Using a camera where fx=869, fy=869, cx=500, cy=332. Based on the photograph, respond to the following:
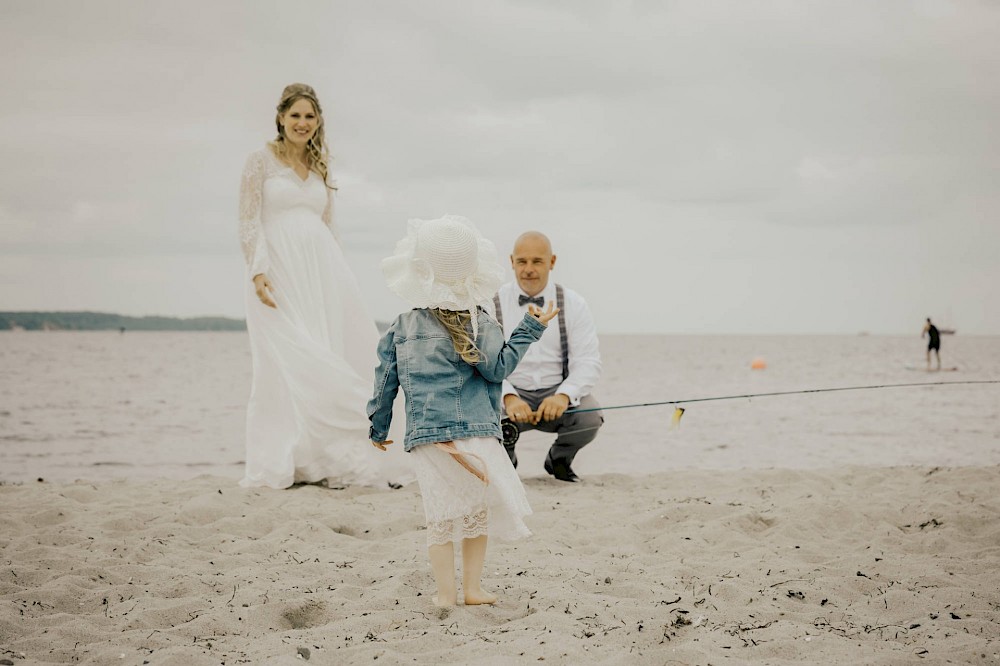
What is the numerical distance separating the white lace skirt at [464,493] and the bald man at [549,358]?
1958 millimetres

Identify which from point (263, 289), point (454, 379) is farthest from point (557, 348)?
point (454, 379)

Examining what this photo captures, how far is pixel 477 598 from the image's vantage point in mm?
3379

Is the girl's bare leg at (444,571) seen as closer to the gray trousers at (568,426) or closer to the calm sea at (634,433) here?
the gray trousers at (568,426)

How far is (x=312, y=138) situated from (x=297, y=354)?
4.82 ft

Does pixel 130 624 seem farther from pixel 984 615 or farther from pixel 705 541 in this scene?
pixel 984 615

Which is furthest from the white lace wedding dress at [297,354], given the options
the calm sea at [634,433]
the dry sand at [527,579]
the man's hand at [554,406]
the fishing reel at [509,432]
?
the calm sea at [634,433]

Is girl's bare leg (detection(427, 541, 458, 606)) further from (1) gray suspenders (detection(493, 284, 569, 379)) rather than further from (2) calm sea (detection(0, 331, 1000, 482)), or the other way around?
(2) calm sea (detection(0, 331, 1000, 482))

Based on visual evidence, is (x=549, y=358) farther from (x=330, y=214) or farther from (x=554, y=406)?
(x=330, y=214)

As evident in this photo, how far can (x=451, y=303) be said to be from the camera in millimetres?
3275

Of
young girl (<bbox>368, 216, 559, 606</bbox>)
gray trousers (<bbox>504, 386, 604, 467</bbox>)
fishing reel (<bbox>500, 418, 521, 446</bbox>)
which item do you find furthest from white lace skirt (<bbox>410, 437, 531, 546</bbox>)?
gray trousers (<bbox>504, 386, 604, 467</bbox>)

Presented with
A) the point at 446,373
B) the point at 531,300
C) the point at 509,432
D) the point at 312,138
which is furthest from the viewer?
the point at 312,138

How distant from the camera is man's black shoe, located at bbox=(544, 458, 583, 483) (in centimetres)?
621

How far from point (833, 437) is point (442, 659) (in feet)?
28.7

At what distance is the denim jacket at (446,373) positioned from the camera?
3273 mm
